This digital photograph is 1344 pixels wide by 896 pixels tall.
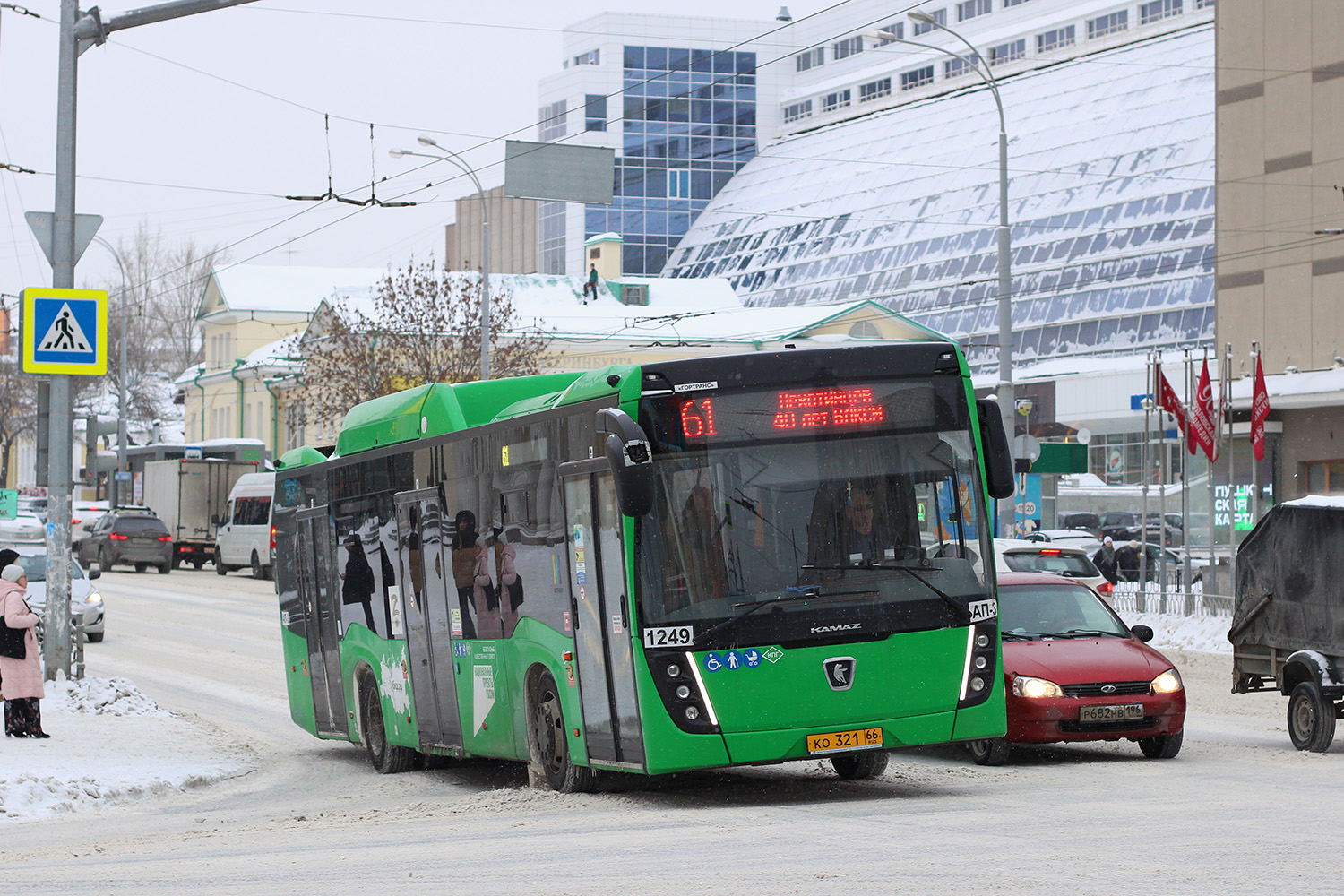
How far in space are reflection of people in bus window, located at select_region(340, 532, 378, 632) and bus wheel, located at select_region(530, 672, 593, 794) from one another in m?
3.32

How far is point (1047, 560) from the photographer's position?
2005 centimetres

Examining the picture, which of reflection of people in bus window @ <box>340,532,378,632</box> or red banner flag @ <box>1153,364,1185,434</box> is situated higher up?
red banner flag @ <box>1153,364,1185,434</box>

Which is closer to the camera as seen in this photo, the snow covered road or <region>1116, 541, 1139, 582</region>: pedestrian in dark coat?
the snow covered road

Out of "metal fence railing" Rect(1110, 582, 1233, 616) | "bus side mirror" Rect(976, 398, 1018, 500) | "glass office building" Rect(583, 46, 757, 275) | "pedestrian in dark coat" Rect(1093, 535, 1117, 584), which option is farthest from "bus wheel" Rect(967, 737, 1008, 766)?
"glass office building" Rect(583, 46, 757, 275)

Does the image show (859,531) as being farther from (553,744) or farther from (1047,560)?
(1047,560)

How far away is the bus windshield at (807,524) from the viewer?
34.4 ft

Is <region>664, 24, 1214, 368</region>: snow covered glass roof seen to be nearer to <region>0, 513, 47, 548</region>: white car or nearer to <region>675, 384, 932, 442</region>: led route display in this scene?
<region>0, 513, 47, 548</region>: white car

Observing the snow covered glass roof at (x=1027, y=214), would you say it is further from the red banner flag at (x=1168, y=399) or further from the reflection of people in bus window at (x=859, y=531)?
the reflection of people in bus window at (x=859, y=531)

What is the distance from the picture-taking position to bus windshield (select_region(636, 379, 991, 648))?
10484 mm

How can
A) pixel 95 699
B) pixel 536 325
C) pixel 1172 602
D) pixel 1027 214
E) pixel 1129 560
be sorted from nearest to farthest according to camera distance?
1. pixel 95 699
2. pixel 1172 602
3. pixel 1129 560
4. pixel 536 325
5. pixel 1027 214

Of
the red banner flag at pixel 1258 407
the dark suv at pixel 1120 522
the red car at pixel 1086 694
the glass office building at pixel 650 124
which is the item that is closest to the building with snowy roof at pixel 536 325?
the dark suv at pixel 1120 522

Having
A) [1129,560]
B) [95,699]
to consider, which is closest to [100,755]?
[95,699]

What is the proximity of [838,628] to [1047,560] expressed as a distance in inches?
392

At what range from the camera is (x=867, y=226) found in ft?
275
